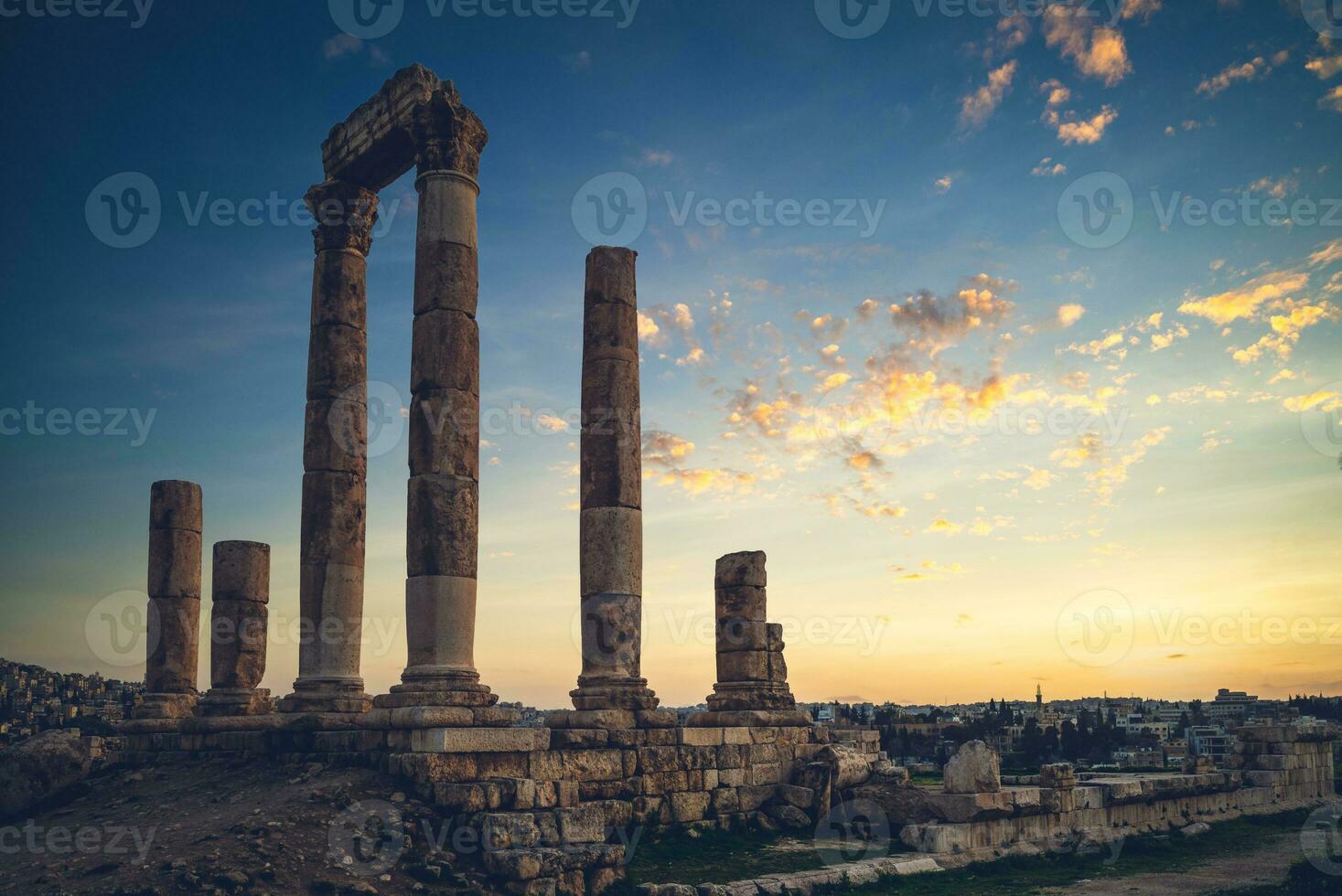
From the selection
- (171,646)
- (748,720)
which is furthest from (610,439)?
(171,646)

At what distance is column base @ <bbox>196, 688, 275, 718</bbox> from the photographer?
2264 centimetres

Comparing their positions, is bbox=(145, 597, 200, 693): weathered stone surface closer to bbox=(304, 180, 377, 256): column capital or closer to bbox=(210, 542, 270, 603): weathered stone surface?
bbox=(210, 542, 270, 603): weathered stone surface

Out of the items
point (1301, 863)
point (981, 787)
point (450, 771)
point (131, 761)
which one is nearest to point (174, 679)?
point (131, 761)

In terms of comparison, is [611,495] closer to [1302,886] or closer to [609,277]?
[609,277]

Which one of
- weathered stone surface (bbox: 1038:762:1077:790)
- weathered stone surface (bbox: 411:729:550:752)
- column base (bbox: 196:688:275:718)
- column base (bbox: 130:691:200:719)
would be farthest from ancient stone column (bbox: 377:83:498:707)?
weathered stone surface (bbox: 1038:762:1077:790)

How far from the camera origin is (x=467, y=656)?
18.1 meters

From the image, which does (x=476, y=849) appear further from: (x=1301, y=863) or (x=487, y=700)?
(x=1301, y=863)

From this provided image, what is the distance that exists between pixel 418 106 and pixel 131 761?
44.1 feet

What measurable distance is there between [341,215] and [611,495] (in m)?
7.86

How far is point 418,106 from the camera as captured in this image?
1934 centimetres

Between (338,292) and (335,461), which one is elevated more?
(338,292)

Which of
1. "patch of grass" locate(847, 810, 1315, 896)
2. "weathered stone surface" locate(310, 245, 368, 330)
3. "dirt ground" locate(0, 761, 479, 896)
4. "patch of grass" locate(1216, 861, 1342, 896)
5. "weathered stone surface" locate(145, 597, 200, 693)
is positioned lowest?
"patch of grass" locate(847, 810, 1315, 896)

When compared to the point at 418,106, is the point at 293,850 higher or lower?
lower

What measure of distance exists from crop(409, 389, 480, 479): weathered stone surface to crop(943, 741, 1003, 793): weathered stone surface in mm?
9565
